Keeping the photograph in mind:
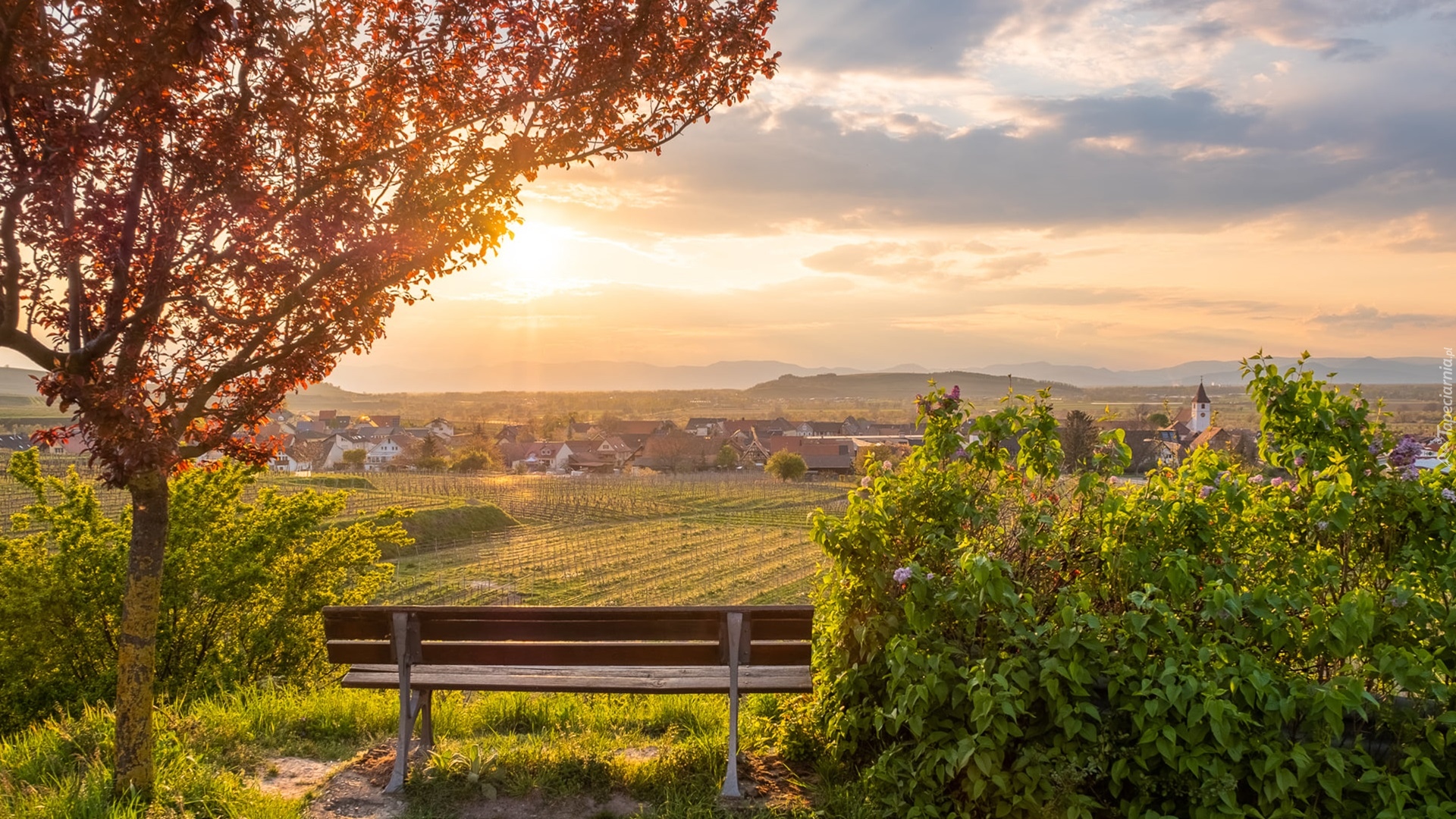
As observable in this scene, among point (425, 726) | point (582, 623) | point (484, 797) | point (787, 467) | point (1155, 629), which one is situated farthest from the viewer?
point (787, 467)

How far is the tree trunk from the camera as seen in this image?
4.10 metres

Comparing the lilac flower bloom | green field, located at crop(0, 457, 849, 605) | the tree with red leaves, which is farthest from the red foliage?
green field, located at crop(0, 457, 849, 605)

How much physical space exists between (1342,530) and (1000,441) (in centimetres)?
165

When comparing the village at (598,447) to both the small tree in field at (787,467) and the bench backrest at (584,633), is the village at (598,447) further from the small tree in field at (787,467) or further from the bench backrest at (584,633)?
the bench backrest at (584,633)

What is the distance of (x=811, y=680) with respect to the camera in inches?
184

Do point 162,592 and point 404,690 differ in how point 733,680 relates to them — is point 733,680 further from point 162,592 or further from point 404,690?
point 162,592

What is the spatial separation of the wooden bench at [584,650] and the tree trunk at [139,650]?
879 mm

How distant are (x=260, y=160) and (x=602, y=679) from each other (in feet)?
10.4

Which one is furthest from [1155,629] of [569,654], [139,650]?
[139,650]

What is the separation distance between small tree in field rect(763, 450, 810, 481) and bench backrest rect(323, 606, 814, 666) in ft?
199

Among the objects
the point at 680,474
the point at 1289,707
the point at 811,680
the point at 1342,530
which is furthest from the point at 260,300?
the point at 680,474

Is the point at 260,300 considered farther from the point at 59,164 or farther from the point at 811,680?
the point at 811,680

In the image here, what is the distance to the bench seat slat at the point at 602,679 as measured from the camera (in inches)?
180

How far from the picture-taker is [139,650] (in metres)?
4.11
